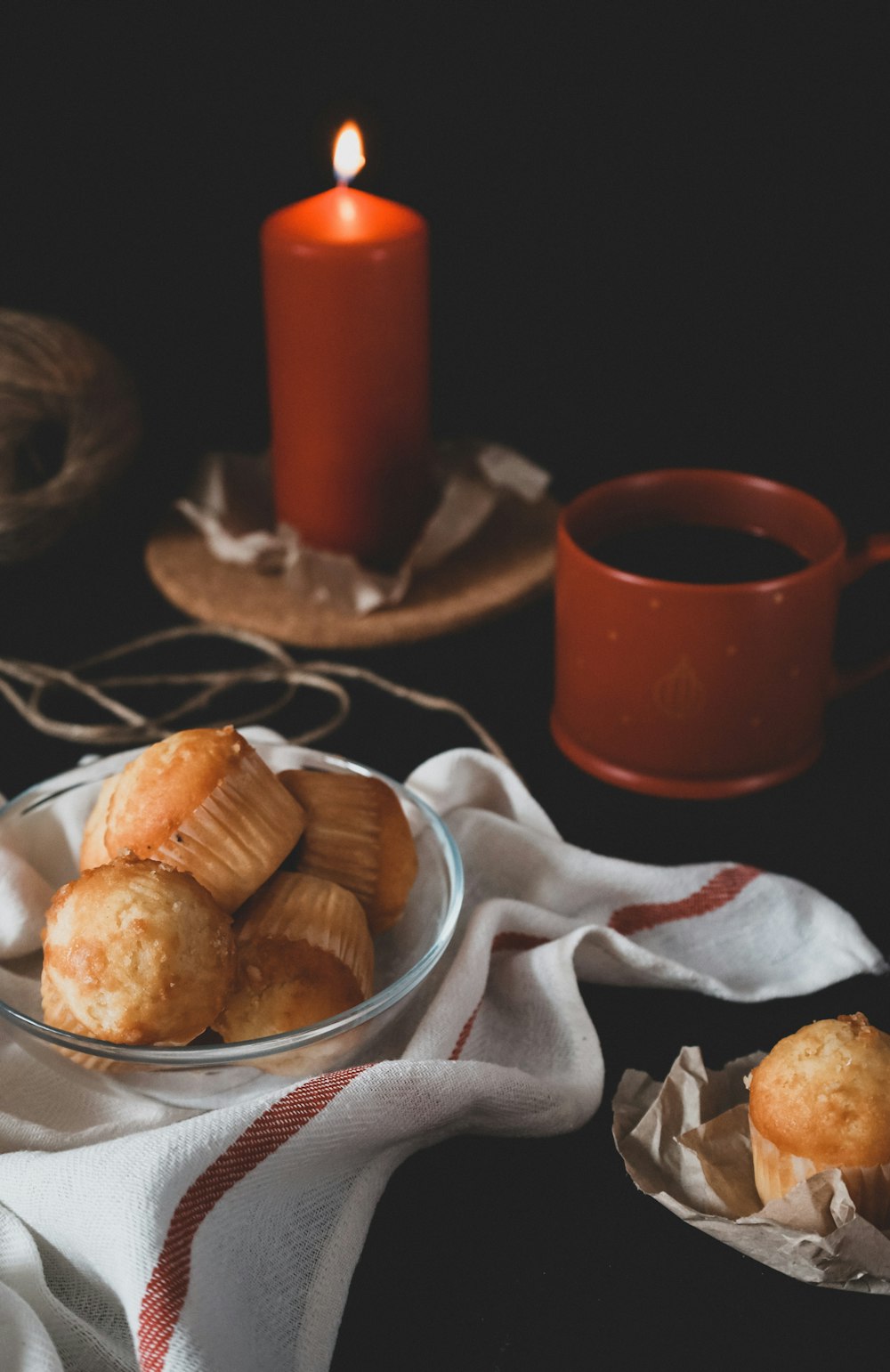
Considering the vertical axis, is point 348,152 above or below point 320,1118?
above

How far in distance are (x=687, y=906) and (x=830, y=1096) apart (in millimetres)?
229

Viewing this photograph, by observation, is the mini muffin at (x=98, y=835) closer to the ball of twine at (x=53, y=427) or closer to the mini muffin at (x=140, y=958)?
the mini muffin at (x=140, y=958)

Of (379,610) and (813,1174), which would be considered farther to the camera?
(379,610)

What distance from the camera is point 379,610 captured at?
1089mm

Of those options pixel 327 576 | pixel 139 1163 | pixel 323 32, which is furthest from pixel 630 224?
pixel 139 1163

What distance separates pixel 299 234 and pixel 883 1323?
2.56 feet

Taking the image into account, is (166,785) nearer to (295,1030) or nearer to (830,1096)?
(295,1030)

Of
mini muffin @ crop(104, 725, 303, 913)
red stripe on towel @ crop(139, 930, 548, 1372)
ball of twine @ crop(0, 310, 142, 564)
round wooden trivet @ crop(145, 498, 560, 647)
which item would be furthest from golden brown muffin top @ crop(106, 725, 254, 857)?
ball of twine @ crop(0, 310, 142, 564)

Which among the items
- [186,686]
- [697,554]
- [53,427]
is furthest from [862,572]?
[53,427]

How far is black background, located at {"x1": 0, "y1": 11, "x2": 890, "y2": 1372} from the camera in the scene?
1003 mm

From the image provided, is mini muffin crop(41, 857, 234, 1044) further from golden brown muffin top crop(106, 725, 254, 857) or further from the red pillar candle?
the red pillar candle

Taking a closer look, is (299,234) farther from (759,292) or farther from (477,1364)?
(477,1364)

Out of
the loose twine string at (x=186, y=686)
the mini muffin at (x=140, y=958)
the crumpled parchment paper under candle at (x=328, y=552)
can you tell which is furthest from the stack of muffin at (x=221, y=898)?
the crumpled parchment paper under candle at (x=328, y=552)

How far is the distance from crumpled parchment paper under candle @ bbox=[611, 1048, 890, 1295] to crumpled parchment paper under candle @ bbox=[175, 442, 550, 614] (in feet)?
1.66
